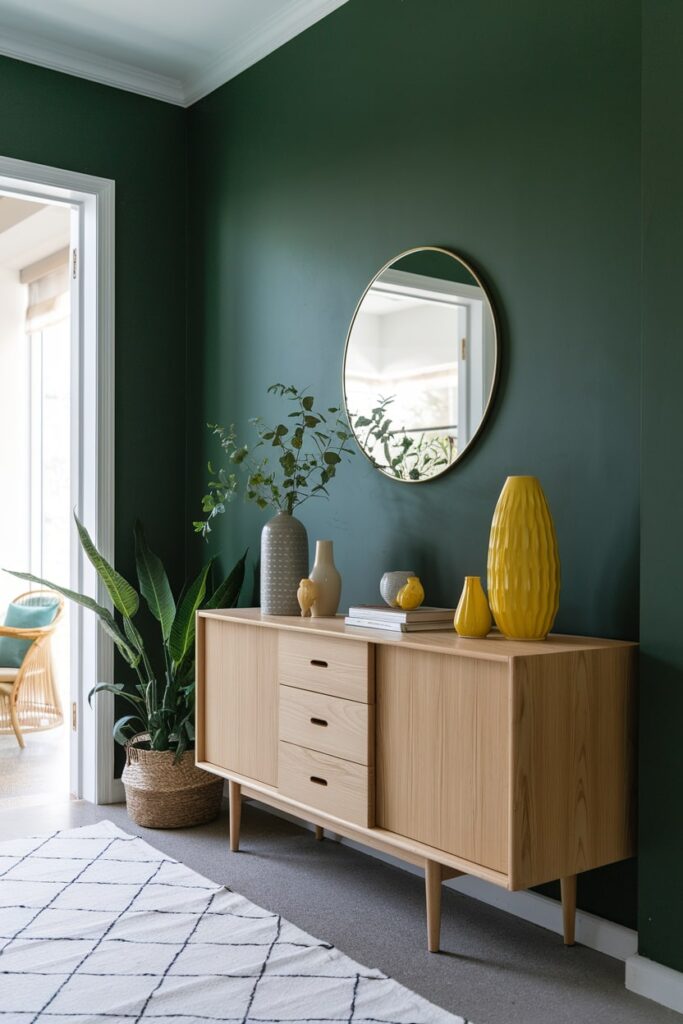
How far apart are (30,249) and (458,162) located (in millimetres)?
3730

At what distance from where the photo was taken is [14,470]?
613 centimetres

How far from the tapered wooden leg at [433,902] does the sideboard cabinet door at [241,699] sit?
642 millimetres

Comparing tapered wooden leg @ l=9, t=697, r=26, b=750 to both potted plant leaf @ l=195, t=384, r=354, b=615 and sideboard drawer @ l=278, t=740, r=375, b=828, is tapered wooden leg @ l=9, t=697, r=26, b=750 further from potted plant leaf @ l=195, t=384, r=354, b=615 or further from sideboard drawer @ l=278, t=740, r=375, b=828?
sideboard drawer @ l=278, t=740, r=375, b=828

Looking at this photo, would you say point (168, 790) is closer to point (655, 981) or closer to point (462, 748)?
point (462, 748)

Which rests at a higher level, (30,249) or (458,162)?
(30,249)

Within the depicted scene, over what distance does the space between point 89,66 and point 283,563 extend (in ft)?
6.91

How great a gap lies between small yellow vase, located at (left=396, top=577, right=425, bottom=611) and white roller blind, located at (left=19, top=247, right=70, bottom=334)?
144 inches

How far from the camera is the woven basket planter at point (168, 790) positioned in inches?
133

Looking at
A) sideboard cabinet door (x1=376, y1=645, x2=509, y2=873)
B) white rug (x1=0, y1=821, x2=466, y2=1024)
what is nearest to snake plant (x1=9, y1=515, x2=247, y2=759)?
white rug (x1=0, y1=821, x2=466, y2=1024)

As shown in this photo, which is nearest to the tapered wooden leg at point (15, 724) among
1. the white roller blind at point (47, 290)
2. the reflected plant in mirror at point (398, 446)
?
the white roller blind at point (47, 290)

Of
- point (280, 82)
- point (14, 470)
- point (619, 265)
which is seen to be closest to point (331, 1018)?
point (619, 265)

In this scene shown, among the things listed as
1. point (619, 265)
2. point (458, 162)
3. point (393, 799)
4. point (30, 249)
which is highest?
point (30, 249)

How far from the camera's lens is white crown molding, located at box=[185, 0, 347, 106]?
10.9ft

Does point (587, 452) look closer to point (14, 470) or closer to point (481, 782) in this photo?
point (481, 782)
